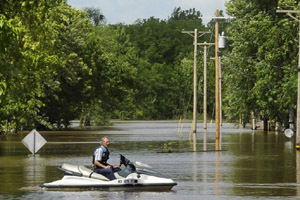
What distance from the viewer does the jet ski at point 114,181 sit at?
23.2 metres

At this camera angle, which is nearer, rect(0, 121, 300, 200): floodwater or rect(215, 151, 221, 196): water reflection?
rect(0, 121, 300, 200): floodwater

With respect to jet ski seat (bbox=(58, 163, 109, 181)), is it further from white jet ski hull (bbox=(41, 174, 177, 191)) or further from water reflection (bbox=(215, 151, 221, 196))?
water reflection (bbox=(215, 151, 221, 196))

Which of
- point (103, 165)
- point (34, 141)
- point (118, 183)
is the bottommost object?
point (118, 183)

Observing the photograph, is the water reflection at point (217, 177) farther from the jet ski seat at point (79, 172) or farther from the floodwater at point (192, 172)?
the jet ski seat at point (79, 172)

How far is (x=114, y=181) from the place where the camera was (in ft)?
76.4

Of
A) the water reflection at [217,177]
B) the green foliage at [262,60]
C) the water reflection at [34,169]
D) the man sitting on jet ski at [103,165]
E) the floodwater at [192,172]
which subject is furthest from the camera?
the green foliage at [262,60]

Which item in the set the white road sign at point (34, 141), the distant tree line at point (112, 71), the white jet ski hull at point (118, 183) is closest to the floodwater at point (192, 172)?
the white jet ski hull at point (118, 183)

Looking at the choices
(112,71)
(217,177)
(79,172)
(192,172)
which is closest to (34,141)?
(192,172)

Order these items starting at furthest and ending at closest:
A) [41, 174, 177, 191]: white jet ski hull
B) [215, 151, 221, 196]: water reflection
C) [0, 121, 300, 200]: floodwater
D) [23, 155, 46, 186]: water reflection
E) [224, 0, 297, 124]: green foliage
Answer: [224, 0, 297, 124]: green foliage
[23, 155, 46, 186]: water reflection
[215, 151, 221, 196]: water reflection
[41, 174, 177, 191]: white jet ski hull
[0, 121, 300, 200]: floodwater

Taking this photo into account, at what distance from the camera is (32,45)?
4928 centimetres

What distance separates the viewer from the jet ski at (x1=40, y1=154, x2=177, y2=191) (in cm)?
2322

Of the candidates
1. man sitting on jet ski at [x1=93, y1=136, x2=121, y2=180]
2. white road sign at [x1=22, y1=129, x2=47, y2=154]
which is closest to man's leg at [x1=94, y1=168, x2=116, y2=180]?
man sitting on jet ski at [x1=93, y1=136, x2=121, y2=180]

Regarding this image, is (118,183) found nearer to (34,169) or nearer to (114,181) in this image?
(114,181)

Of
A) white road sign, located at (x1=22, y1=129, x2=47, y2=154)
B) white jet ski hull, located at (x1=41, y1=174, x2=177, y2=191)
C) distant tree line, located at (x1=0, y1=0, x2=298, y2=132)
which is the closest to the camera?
white jet ski hull, located at (x1=41, y1=174, x2=177, y2=191)
